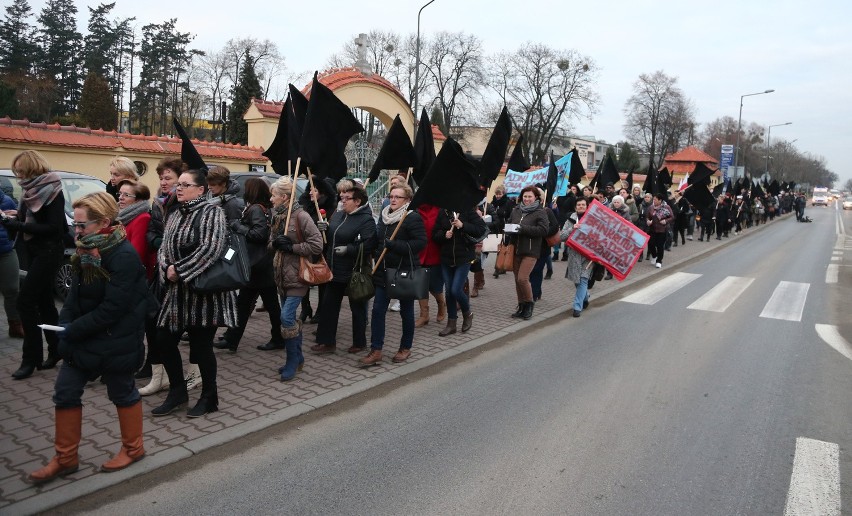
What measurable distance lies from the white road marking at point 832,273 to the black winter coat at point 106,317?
1440cm

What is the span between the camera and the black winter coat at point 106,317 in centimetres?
346

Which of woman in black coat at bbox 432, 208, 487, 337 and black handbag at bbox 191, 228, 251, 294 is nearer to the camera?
black handbag at bbox 191, 228, 251, 294

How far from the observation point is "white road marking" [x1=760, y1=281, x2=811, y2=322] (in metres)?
9.34

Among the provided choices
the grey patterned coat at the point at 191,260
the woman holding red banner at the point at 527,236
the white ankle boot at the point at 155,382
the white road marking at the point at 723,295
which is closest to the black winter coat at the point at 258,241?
the grey patterned coat at the point at 191,260

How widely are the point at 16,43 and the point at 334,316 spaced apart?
171 ft

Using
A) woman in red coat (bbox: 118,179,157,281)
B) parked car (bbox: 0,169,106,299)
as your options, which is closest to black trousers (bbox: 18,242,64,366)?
woman in red coat (bbox: 118,179,157,281)

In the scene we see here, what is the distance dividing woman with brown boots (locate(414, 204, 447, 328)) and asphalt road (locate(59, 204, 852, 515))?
3.87 feet

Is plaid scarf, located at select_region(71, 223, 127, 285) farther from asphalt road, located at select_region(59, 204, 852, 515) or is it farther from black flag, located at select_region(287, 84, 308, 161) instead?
black flag, located at select_region(287, 84, 308, 161)

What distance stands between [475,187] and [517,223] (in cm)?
247

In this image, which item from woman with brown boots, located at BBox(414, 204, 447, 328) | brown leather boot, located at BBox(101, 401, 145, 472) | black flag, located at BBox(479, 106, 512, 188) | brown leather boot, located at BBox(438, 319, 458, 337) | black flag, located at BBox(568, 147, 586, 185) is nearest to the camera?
brown leather boot, located at BBox(101, 401, 145, 472)

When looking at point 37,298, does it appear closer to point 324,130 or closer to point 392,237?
point 324,130

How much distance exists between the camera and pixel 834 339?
788 centimetres

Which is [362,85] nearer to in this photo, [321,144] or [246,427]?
[321,144]

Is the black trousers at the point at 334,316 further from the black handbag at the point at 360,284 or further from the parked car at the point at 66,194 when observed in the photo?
the parked car at the point at 66,194
